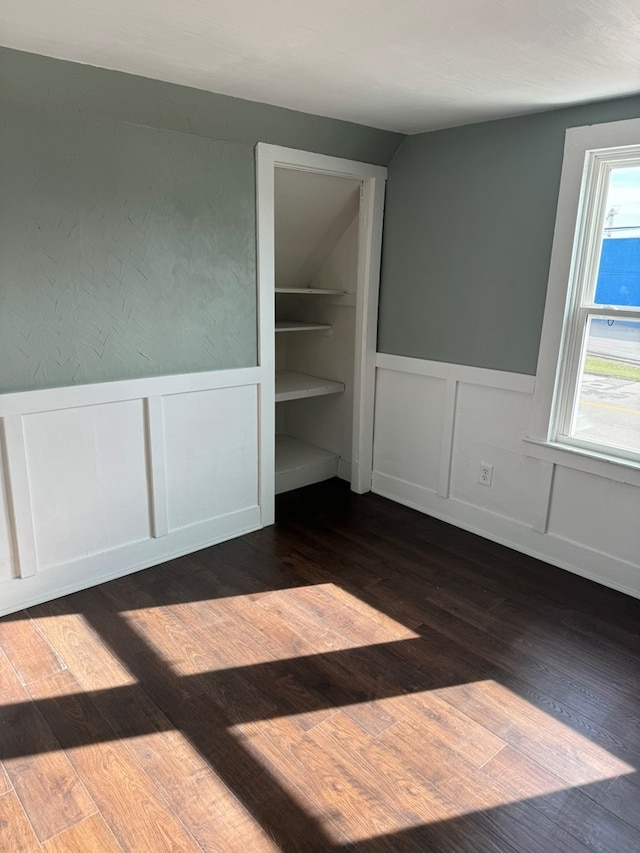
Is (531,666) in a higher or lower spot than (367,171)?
lower

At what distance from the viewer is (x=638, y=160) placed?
2535 millimetres

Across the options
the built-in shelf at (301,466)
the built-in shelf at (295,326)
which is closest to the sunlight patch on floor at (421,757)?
the built-in shelf at (301,466)

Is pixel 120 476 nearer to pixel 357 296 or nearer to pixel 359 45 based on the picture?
pixel 357 296

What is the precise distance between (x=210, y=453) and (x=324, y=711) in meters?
1.50

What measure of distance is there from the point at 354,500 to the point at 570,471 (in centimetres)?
141

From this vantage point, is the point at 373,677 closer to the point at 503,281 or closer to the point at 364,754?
the point at 364,754

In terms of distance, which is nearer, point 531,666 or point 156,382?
point 531,666

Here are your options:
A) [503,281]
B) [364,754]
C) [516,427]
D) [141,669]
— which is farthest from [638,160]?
[141,669]

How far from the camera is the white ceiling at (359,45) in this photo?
166cm

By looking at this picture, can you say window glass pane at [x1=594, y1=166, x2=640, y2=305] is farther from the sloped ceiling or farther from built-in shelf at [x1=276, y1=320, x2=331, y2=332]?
built-in shelf at [x1=276, y1=320, x2=331, y2=332]

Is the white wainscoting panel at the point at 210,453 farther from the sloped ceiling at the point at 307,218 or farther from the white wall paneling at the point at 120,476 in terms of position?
the sloped ceiling at the point at 307,218

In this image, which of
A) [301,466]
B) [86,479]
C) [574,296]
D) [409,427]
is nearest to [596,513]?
[574,296]

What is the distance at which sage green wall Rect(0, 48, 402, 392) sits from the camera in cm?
227

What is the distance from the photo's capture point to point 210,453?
122 inches
